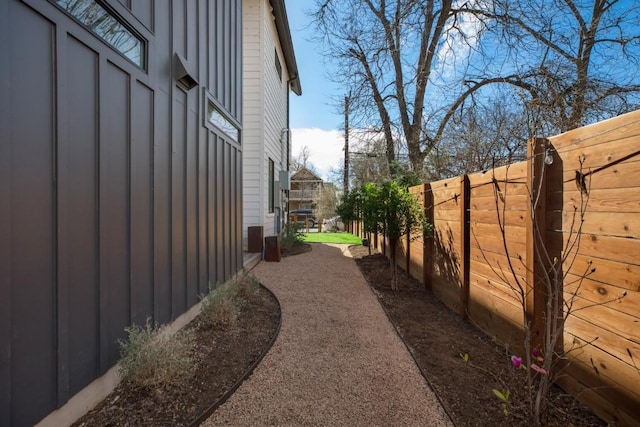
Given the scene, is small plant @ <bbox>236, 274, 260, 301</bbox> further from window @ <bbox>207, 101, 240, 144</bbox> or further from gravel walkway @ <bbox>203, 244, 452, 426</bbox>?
window @ <bbox>207, 101, 240, 144</bbox>

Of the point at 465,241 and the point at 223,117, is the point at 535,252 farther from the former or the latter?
the point at 223,117

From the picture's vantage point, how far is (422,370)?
2.84 m

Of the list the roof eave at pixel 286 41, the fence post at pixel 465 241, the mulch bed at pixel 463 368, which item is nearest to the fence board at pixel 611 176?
the mulch bed at pixel 463 368

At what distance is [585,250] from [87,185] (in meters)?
3.23

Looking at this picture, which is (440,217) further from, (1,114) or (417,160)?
(417,160)

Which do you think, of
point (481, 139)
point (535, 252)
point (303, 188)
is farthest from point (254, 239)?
point (303, 188)

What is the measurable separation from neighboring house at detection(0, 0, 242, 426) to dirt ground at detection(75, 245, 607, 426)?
1.16 feet

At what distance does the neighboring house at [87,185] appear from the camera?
5.26 feet

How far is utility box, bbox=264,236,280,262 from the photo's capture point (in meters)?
7.89

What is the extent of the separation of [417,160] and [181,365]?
339 inches

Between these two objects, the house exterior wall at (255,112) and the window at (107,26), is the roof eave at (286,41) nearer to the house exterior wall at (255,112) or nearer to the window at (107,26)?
the house exterior wall at (255,112)

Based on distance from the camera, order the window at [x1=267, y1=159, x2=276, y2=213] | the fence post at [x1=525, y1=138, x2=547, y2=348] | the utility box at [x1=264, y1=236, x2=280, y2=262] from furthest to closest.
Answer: the window at [x1=267, y1=159, x2=276, y2=213] < the utility box at [x1=264, y1=236, x2=280, y2=262] < the fence post at [x1=525, y1=138, x2=547, y2=348]

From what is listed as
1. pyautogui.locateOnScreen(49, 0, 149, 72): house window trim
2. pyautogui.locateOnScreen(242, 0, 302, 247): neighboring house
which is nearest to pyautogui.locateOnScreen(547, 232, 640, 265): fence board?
pyautogui.locateOnScreen(49, 0, 149, 72): house window trim

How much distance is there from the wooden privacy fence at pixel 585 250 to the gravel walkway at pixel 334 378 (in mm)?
976
